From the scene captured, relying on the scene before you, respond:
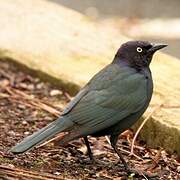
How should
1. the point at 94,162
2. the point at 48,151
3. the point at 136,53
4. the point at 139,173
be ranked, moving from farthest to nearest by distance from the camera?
the point at 136,53 → the point at 48,151 → the point at 94,162 → the point at 139,173

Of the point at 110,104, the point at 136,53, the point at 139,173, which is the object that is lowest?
the point at 139,173

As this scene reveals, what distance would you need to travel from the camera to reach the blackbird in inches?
190

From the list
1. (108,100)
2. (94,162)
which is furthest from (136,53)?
(94,162)

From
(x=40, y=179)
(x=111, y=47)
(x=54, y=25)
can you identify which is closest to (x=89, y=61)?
(x=111, y=47)

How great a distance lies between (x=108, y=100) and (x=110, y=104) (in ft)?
0.09

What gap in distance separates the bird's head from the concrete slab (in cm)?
44

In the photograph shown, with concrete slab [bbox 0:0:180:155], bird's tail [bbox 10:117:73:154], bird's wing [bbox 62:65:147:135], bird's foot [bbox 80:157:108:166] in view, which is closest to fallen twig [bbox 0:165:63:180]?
bird's tail [bbox 10:117:73:154]

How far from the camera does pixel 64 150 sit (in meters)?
5.24

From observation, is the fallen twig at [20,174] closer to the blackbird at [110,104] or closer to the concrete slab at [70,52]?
the blackbird at [110,104]

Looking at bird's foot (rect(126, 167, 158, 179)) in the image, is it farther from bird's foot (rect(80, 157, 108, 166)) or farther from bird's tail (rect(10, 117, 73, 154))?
bird's tail (rect(10, 117, 73, 154))

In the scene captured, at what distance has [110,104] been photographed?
16.4 ft

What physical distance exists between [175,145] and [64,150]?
73 centimetres

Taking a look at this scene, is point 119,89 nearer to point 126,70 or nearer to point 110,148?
point 126,70

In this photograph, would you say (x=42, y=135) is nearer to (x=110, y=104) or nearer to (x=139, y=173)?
(x=110, y=104)
